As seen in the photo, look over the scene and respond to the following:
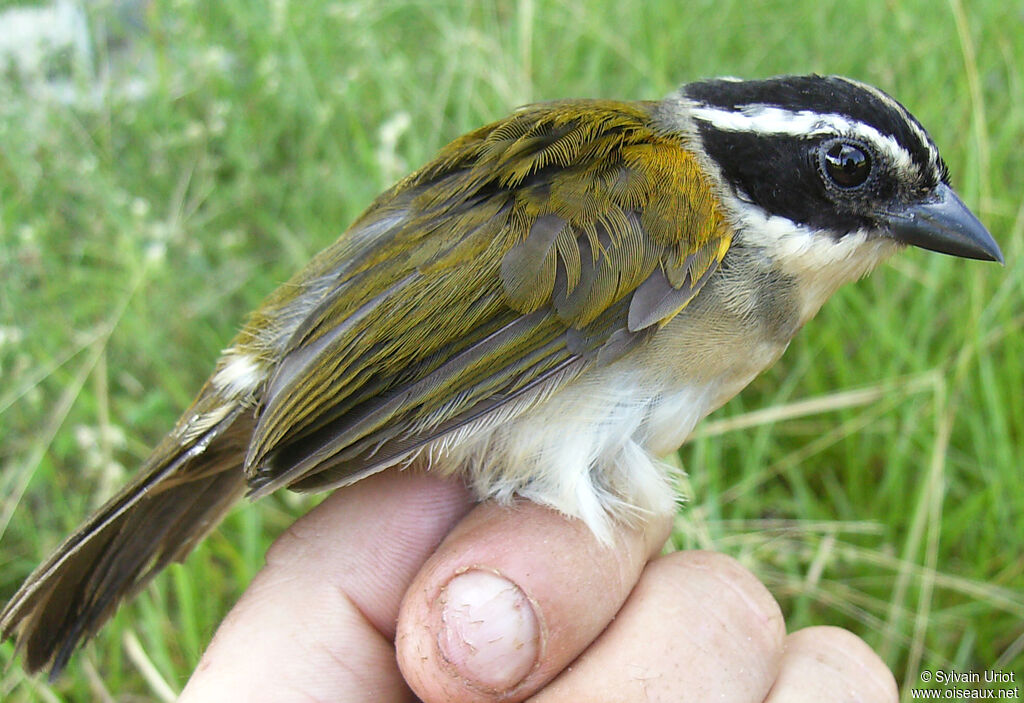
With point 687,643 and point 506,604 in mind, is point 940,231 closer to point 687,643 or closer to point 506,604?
point 687,643

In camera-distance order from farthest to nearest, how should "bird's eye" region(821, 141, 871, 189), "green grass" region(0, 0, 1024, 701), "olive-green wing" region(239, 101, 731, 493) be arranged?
"green grass" region(0, 0, 1024, 701), "bird's eye" region(821, 141, 871, 189), "olive-green wing" region(239, 101, 731, 493)

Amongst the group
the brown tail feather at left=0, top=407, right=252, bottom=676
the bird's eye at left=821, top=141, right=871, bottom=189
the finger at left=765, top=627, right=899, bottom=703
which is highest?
the bird's eye at left=821, top=141, right=871, bottom=189

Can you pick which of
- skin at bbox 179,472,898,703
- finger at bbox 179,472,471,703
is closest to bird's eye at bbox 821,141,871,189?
skin at bbox 179,472,898,703

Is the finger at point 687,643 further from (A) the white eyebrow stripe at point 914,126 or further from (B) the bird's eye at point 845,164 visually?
(A) the white eyebrow stripe at point 914,126

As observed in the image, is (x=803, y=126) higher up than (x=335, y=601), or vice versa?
(x=803, y=126)

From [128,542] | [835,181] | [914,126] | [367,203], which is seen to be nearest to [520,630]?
[128,542]

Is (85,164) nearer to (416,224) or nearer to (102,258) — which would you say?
(102,258)

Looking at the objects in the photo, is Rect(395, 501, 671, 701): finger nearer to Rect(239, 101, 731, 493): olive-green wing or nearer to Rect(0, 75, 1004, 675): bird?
Rect(0, 75, 1004, 675): bird
